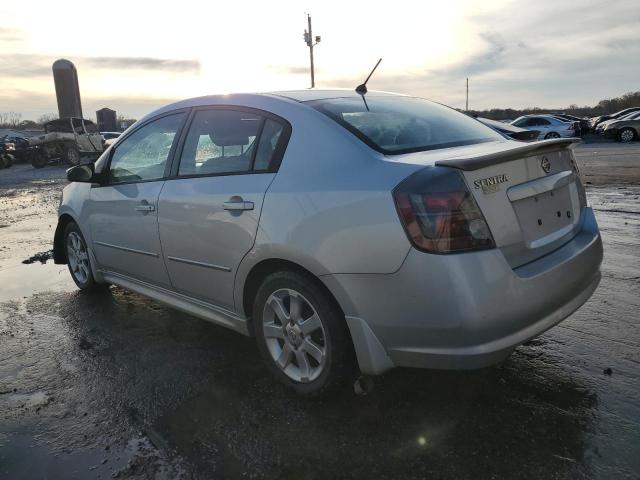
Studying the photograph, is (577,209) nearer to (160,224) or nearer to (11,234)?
(160,224)

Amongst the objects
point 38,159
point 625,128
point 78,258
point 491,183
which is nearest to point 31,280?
point 78,258

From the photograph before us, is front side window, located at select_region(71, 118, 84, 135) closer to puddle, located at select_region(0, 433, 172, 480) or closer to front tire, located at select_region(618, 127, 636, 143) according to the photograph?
puddle, located at select_region(0, 433, 172, 480)

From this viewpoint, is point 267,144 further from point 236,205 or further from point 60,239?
point 60,239

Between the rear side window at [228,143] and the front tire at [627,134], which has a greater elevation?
the rear side window at [228,143]

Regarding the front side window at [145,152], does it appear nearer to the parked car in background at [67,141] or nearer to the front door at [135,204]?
the front door at [135,204]

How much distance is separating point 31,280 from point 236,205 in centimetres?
363

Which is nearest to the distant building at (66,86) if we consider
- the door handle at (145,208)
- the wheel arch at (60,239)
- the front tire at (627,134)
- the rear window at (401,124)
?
the front tire at (627,134)

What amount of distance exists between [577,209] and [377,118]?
1.23 metres

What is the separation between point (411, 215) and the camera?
7.31 ft

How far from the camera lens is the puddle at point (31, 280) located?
5059 mm

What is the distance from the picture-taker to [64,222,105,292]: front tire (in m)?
4.79

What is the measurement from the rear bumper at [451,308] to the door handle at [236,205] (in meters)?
0.69

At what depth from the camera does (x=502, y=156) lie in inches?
93.3

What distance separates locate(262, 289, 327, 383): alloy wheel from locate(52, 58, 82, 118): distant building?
151 ft
